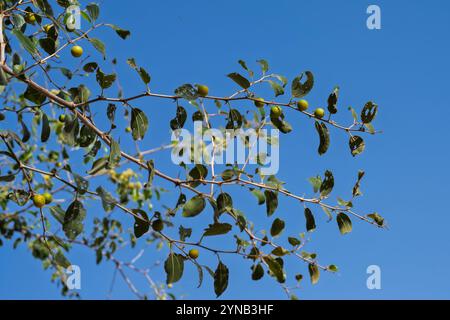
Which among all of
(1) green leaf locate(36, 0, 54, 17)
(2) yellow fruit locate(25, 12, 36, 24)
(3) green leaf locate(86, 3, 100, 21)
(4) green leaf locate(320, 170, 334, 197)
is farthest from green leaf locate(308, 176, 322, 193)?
(2) yellow fruit locate(25, 12, 36, 24)

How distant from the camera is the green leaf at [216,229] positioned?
207cm

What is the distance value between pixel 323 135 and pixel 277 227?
17.9 inches

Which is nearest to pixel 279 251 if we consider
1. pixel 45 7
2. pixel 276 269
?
pixel 276 269

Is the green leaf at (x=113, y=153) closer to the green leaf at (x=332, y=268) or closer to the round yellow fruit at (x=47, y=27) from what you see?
the round yellow fruit at (x=47, y=27)

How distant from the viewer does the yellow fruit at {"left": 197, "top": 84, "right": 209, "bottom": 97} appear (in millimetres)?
2098

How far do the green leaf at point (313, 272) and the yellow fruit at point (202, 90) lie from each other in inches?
38.4

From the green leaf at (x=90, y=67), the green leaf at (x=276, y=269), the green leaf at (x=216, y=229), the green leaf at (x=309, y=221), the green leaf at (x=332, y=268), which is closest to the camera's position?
the green leaf at (x=216, y=229)

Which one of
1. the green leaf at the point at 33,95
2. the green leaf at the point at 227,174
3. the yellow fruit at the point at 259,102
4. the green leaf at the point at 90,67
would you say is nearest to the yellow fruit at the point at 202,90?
the yellow fruit at the point at 259,102

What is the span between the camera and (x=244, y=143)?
2449mm

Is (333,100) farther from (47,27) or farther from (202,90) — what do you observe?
(47,27)

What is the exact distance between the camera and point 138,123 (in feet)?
7.52

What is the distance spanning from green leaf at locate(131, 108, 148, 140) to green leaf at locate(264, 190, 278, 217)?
1.91 feet

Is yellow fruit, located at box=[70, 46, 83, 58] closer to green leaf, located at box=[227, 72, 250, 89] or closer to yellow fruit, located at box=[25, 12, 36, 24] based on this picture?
yellow fruit, located at box=[25, 12, 36, 24]

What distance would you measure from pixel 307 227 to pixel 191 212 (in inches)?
21.3
